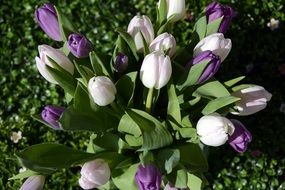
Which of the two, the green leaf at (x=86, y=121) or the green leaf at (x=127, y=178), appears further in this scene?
the green leaf at (x=127, y=178)

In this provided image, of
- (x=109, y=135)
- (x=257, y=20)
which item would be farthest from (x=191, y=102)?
(x=257, y=20)

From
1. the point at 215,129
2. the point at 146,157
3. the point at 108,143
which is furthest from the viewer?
the point at 108,143

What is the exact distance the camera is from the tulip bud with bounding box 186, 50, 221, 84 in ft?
3.15

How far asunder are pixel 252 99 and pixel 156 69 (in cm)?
22

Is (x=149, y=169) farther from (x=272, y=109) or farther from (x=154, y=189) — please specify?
(x=272, y=109)

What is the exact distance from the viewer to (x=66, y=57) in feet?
3.34

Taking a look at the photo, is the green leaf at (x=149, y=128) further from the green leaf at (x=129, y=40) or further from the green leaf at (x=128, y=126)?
the green leaf at (x=129, y=40)

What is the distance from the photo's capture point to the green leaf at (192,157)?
1.07 metres

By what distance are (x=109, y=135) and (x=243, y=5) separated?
0.95 metres

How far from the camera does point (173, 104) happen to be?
41.4 inches

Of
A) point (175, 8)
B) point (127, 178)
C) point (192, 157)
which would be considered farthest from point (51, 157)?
point (175, 8)

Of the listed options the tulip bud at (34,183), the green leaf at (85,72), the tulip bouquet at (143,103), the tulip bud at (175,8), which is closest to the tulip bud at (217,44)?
the tulip bouquet at (143,103)

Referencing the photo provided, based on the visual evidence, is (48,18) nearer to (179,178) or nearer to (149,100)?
(149,100)

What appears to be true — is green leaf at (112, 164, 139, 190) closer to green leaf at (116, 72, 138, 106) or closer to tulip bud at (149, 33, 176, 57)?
green leaf at (116, 72, 138, 106)
